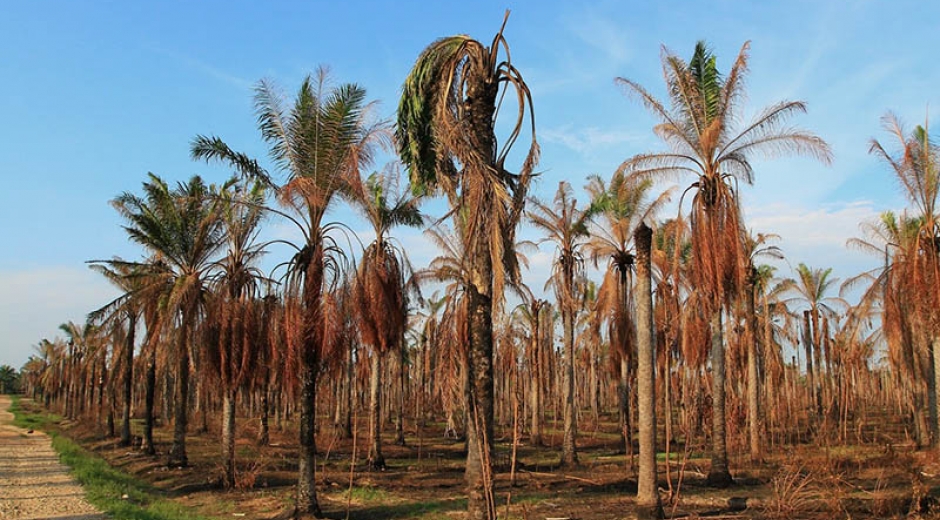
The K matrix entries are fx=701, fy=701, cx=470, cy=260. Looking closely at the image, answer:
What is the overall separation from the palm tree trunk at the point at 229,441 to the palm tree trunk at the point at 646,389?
11582mm

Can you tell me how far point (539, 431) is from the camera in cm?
3234

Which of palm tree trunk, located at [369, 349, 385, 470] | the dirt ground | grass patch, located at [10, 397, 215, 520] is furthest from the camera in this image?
palm tree trunk, located at [369, 349, 385, 470]

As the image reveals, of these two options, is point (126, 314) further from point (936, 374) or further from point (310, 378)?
point (936, 374)

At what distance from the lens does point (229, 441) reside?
1948cm

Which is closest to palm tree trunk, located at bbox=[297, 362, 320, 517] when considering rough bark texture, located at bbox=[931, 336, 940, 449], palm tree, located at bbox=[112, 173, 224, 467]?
palm tree, located at bbox=[112, 173, 224, 467]

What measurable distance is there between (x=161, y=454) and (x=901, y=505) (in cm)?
2538

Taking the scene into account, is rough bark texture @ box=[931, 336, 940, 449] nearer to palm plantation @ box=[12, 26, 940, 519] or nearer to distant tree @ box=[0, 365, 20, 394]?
palm plantation @ box=[12, 26, 940, 519]

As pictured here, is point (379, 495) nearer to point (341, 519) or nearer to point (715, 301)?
point (341, 519)

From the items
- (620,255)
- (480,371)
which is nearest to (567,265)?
(620,255)

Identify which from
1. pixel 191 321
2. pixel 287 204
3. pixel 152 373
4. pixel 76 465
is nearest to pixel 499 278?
pixel 287 204

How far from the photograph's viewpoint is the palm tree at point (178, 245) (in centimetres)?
2208

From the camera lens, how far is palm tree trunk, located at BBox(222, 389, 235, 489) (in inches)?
762

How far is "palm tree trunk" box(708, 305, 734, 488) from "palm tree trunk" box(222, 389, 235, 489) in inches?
509

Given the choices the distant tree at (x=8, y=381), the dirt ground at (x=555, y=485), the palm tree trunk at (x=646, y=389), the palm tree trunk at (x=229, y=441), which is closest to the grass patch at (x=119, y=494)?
the dirt ground at (x=555, y=485)
